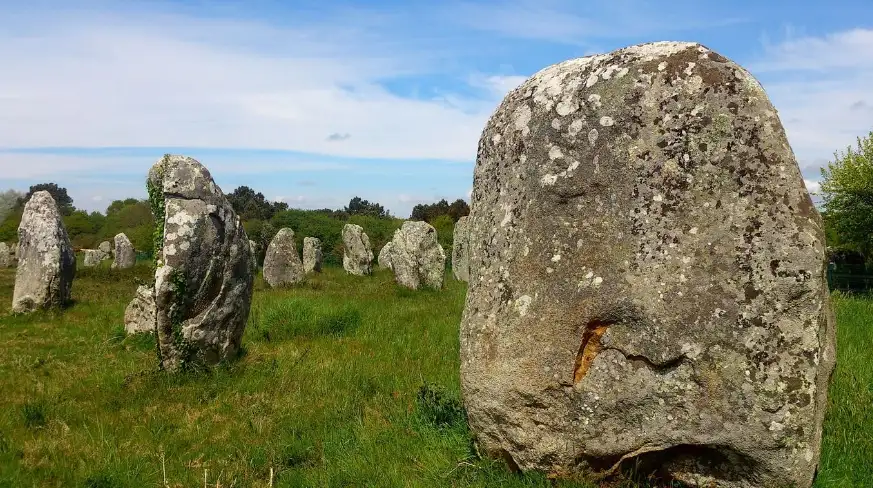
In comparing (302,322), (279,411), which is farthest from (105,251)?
(279,411)

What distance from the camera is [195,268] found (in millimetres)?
7824

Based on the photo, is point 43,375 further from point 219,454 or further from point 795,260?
point 795,260

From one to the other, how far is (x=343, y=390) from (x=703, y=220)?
442 cm

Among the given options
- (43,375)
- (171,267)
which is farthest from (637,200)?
(43,375)

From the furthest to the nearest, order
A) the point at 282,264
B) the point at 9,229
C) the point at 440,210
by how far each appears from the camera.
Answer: the point at 440,210
the point at 9,229
the point at 282,264

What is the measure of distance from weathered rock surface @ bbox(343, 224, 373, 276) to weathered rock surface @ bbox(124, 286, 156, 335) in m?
15.1

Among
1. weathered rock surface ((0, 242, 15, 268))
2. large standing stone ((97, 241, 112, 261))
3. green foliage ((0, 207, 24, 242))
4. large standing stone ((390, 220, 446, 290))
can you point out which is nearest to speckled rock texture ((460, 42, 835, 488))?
large standing stone ((390, 220, 446, 290))

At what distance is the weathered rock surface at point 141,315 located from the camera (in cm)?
1018

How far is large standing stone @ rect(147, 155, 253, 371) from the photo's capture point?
7.71 m

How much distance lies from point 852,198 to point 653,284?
20.4 m

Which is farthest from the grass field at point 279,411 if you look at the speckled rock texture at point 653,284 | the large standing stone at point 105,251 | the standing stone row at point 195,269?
the large standing stone at point 105,251

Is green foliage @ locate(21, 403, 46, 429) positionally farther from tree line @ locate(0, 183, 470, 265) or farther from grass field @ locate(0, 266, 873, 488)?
tree line @ locate(0, 183, 470, 265)

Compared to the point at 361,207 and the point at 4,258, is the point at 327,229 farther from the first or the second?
the point at 361,207

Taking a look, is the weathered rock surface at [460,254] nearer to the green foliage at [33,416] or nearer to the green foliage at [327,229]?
the green foliage at [327,229]
